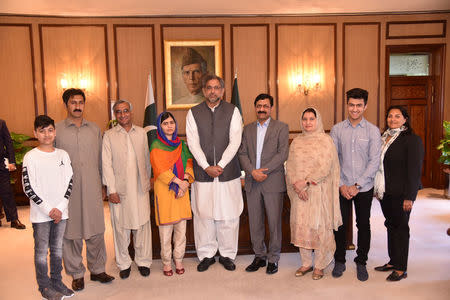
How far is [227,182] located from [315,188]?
0.82m

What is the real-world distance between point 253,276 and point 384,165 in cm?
156

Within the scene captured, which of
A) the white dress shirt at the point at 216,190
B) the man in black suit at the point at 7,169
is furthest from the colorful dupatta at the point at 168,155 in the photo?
the man in black suit at the point at 7,169

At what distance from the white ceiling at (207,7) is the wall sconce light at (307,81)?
3.76ft

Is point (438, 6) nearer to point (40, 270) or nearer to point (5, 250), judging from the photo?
point (40, 270)

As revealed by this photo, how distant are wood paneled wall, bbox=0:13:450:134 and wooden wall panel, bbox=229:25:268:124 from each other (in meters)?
0.02

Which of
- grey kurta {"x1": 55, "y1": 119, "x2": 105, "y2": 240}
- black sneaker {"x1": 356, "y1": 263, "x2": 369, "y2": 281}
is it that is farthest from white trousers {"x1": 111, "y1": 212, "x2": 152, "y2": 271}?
black sneaker {"x1": 356, "y1": 263, "x2": 369, "y2": 281}

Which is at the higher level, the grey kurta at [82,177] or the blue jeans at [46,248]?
the grey kurta at [82,177]

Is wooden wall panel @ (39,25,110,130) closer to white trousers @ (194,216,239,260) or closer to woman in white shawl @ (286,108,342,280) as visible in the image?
white trousers @ (194,216,239,260)

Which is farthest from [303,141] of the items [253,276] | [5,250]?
[5,250]

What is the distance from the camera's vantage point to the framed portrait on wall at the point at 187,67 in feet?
21.7

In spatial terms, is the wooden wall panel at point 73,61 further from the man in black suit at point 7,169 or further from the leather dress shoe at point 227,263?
the leather dress shoe at point 227,263

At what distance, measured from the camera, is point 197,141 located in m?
3.44

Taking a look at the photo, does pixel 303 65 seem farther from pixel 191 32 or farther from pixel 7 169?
pixel 7 169

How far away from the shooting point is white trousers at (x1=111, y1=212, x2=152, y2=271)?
11.0 feet
